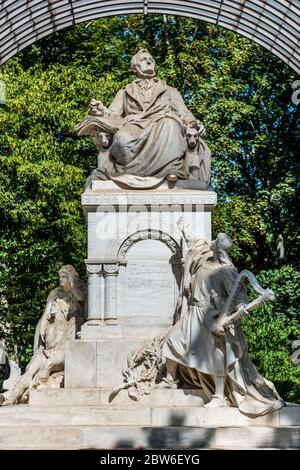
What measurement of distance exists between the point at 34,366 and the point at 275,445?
443cm

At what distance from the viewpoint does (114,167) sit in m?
17.5

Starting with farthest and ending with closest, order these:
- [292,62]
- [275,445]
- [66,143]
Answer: [66,143]
[292,62]
[275,445]

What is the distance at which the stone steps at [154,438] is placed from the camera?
13727 mm

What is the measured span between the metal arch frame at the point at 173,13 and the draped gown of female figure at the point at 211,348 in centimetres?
628

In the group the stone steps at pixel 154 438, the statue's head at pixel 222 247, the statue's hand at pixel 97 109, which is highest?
the statue's hand at pixel 97 109

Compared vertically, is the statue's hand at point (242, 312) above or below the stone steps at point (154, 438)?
above

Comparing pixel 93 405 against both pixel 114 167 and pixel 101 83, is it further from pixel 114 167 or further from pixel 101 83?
pixel 101 83

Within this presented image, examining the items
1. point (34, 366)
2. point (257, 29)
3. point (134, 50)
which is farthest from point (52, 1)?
point (134, 50)

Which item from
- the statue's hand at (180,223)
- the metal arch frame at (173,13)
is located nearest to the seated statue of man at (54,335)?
the statue's hand at (180,223)

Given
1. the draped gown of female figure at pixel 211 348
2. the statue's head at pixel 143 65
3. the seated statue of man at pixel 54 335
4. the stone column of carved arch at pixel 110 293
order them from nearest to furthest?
the draped gown of female figure at pixel 211 348 < the seated statue of man at pixel 54 335 < the stone column of carved arch at pixel 110 293 < the statue's head at pixel 143 65

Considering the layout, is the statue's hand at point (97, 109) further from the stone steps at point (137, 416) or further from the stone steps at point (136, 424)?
the stone steps at point (137, 416)

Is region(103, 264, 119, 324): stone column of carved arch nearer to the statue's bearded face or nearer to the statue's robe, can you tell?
the statue's robe

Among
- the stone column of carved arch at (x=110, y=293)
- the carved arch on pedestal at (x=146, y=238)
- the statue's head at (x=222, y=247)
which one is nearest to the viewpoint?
the statue's head at (x=222, y=247)

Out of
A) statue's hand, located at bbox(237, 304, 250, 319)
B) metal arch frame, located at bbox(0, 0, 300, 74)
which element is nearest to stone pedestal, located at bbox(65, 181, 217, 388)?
statue's hand, located at bbox(237, 304, 250, 319)
